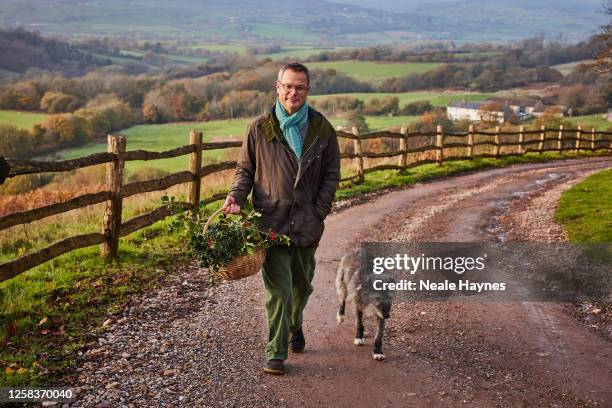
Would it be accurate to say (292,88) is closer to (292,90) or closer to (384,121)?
(292,90)

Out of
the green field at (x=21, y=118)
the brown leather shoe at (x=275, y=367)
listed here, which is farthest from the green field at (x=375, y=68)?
the brown leather shoe at (x=275, y=367)

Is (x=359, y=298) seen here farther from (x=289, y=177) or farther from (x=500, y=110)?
(x=500, y=110)

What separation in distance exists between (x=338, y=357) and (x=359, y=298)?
1.72 ft

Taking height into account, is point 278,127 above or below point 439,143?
above

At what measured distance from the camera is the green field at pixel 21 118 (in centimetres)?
4214

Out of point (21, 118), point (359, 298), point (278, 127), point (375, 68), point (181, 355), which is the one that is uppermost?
point (375, 68)

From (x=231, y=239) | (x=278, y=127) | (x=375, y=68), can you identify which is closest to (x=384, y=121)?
(x=375, y=68)

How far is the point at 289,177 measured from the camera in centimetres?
457

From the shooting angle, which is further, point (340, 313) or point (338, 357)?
point (340, 313)

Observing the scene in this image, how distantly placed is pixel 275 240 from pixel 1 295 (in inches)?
140

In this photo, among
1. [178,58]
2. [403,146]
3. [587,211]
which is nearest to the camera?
[587,211]

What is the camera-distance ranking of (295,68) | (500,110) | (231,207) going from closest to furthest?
(295,68), (231,207), (500,110)

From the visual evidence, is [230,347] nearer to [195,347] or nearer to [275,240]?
[195,347]

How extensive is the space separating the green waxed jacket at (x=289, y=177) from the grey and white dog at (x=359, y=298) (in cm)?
70
